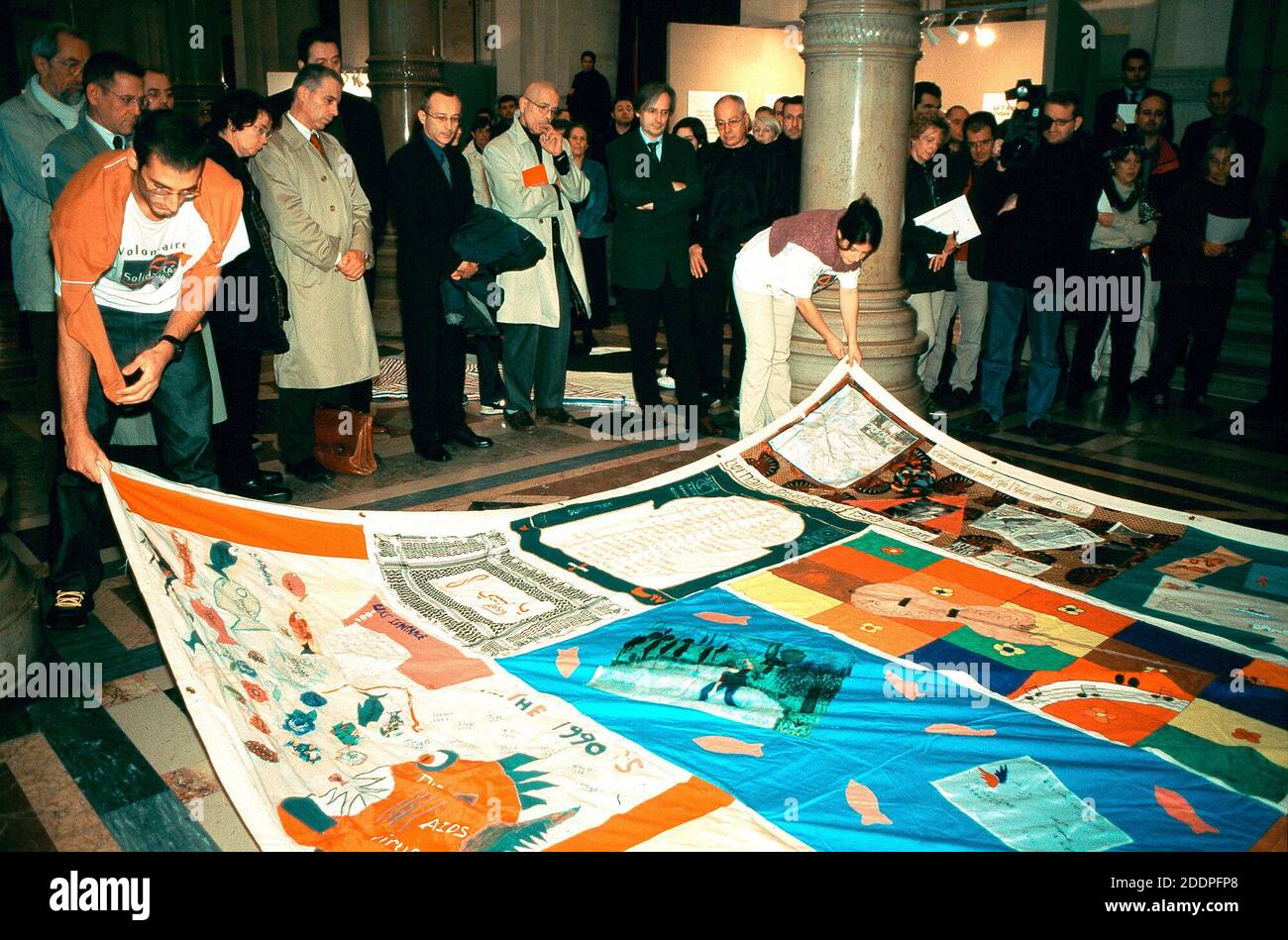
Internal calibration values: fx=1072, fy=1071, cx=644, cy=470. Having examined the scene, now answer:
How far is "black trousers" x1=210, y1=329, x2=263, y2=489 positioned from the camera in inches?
192

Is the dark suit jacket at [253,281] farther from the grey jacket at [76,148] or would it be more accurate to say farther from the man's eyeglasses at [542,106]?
the man's eyeglasses at [542,106]

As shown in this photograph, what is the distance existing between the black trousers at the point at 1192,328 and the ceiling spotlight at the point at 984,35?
744cm

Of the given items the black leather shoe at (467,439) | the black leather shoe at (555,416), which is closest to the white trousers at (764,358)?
the black leather shoe at (555,416)

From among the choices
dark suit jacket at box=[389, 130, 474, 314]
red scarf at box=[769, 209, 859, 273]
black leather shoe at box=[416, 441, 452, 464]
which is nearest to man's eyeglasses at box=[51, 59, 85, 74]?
dark suit jacket at box=[389, 130, 474, 314]

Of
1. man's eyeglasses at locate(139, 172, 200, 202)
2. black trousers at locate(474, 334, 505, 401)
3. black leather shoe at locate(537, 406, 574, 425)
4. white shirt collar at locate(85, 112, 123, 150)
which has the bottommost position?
black leather shoe at locate(537, 406, 574, 425)

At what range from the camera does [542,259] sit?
6.16 meters

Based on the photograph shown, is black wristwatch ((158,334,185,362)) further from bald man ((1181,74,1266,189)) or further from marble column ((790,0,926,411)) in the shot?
bald man ((1181,74,1266,189))

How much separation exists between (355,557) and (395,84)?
20.0 ft

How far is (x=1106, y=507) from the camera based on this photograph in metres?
4.56

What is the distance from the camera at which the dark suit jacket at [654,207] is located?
6398 mm

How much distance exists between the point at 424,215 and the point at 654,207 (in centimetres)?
143

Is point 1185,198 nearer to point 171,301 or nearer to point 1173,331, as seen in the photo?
point 1173,331

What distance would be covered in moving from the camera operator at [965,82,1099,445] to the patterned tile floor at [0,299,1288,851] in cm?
35
